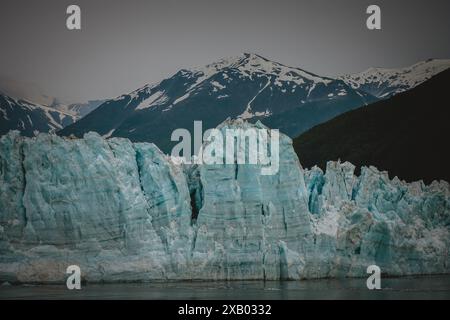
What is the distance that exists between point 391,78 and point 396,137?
31752mm

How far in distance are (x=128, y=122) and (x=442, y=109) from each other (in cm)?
3405

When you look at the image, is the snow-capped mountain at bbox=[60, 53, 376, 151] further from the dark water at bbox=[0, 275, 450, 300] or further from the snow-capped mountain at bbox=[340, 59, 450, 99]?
the dark water at bbox=[0, 275, 450, 300]

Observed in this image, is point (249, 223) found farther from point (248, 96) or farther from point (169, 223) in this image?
point (248, 96)

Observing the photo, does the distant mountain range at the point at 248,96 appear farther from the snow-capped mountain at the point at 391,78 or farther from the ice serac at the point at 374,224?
the ice serac at the point at 374,224

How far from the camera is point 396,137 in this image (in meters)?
78.4

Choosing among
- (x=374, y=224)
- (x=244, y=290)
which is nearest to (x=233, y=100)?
(x=374, y=224)

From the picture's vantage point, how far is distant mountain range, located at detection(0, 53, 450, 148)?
3597 inches

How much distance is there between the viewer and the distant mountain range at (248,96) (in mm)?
91375

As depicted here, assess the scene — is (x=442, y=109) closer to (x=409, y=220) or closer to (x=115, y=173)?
(x=409, y=220)

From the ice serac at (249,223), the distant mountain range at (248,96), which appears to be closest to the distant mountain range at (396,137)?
the distant mountain range at (248,96)

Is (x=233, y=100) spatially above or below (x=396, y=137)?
above

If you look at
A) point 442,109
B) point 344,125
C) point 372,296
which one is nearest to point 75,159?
point 372,296

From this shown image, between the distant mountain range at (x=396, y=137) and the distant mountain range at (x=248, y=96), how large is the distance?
747 centimetres

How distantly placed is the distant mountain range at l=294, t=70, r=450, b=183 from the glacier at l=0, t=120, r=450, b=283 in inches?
1191
